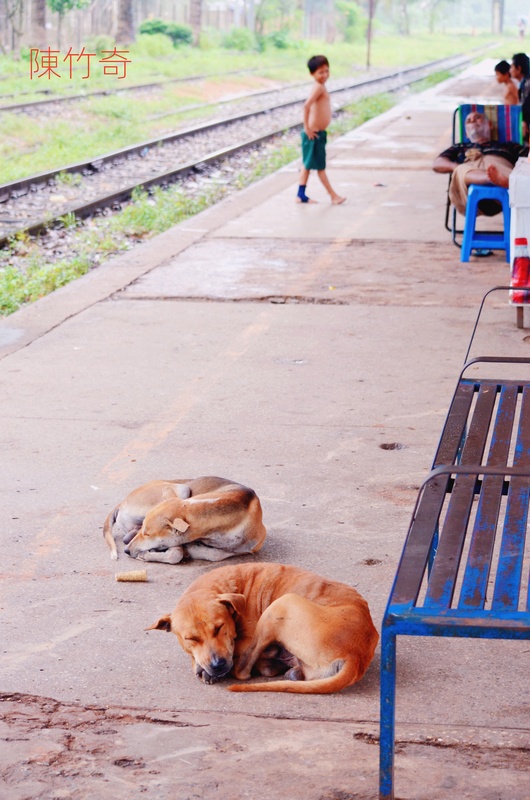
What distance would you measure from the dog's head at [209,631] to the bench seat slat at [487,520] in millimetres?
741

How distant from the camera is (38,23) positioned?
1467 inches

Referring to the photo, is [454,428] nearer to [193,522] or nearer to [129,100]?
[193,522]

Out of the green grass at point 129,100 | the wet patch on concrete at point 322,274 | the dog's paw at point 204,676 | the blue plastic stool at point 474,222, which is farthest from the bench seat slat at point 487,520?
the green grass at point 129,100

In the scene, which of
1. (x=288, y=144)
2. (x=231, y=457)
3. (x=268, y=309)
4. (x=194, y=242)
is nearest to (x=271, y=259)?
(x=194, y=242)

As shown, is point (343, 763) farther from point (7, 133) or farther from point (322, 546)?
point (7, 133)

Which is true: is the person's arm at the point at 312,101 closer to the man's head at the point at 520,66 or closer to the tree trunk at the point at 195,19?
the man's head at the point at 520,66

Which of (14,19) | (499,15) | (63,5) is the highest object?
(499,15)

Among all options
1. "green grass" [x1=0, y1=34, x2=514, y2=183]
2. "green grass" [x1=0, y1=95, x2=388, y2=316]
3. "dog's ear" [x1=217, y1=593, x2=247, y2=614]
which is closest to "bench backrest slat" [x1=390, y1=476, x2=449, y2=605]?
"dog's ear" [x1=217, y1=593, x2=247, y2=614]

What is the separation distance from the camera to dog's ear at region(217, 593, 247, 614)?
3301 mm

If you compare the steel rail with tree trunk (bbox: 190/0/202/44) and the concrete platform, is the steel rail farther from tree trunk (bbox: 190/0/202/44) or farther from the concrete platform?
tree trunk (bbox: 190/0/202/44)

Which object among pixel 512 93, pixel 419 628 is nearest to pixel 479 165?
pixel 512 93

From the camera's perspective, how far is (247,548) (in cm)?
414

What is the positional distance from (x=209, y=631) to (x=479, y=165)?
6.83m

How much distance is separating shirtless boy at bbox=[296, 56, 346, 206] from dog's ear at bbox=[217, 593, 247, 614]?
29.9 ft
